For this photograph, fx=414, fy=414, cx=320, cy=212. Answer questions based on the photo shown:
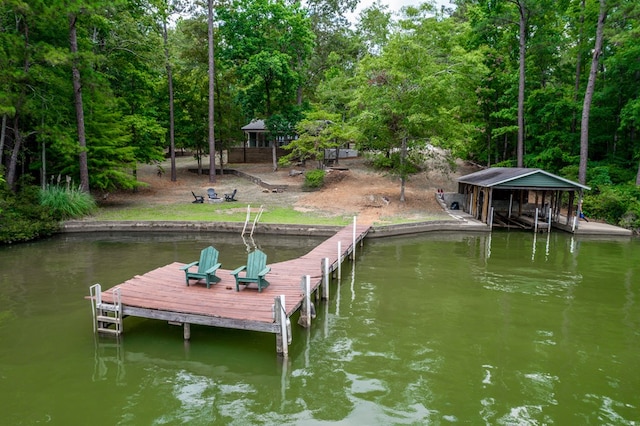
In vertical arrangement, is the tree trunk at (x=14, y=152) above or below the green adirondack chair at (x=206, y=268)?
above

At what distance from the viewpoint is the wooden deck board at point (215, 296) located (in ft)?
25.5

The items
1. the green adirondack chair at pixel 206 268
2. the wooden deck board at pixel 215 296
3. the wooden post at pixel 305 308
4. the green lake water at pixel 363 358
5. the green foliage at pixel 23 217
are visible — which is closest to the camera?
the green lake water at pixel 363 358

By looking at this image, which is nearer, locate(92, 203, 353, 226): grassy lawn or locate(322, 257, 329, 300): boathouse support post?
locate(322, 257, 329, 300): boathouse support post

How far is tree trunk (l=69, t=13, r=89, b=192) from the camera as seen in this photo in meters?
18.9

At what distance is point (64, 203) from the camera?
18734 mm

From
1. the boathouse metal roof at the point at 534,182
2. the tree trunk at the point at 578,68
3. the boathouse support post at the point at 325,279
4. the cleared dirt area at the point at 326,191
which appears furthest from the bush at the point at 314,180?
the boathouse support post at the point at 325,279

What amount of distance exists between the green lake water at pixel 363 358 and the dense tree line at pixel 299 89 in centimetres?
969

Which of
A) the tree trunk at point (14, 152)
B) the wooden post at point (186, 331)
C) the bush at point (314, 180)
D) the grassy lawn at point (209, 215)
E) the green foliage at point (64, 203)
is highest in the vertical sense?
the tree trunk at point (14, 152)

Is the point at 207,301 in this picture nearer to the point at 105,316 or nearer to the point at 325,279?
the point at 105,316

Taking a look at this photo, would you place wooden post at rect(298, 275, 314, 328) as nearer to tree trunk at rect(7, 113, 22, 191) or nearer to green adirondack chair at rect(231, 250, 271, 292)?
green adirondack chair at rect(231, 250, 271, 292)

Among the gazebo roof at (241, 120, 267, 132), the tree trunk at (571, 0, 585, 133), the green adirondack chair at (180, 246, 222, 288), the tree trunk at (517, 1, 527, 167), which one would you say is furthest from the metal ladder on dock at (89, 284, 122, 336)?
the gazebo roof at (241, 120, 267, 132)

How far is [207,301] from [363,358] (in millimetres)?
3294

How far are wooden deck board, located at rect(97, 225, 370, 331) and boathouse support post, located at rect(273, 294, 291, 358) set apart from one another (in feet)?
0.66

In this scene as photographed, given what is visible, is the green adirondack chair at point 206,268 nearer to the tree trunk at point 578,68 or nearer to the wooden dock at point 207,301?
the wooden dock at point 207,301
